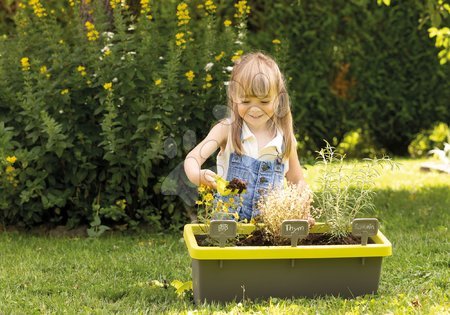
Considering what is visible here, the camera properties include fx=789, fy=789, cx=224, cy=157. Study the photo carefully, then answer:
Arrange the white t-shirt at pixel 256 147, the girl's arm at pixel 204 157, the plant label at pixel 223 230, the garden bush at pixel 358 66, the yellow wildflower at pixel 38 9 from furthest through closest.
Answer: the garden bush at pixel 358 66, the yellow wildflower at pixel 38 9, the white t-shirt at pixel 256 147, the girl's arm at pixel 204 157, the plant label at pixel 223 230

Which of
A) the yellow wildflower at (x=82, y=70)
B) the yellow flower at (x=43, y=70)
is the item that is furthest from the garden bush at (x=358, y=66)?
the yellow flower at (x=43, y=70)

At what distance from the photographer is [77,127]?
4812 mm

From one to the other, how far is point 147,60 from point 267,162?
1500 mm

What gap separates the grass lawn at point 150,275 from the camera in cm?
316

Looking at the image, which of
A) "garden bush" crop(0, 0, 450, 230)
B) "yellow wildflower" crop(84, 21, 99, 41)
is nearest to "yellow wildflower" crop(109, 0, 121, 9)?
"garden bush" crop(0, 0, 450, 230)

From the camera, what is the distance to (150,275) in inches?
151

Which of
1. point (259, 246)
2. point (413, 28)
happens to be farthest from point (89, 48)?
point (413, 28)

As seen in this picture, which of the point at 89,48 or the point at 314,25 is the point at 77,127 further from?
the point at 314,25

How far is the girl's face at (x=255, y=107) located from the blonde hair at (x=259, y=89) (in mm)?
21

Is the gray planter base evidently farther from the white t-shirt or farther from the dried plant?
the white t-shirt

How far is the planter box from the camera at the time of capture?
3109mm

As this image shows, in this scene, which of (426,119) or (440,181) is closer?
(440,181)

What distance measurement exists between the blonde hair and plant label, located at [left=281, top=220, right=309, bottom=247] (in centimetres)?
54

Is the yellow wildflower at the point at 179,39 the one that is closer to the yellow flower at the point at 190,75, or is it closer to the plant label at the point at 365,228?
the yellow flower at the point at 190,75
